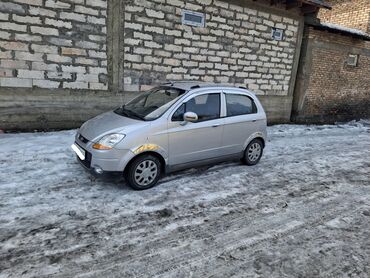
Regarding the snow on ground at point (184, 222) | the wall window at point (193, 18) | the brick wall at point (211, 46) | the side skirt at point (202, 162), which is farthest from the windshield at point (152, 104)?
the wall window at point (193, 18)

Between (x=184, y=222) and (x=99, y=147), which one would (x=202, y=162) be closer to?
(x=184, y=222)

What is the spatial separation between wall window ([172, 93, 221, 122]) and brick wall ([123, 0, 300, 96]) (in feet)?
12.8

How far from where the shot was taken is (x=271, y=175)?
19.5 feet

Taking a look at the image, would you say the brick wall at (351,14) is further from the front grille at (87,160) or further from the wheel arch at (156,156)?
the front grille at (87,160)

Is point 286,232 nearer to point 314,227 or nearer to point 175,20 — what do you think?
point 314,227

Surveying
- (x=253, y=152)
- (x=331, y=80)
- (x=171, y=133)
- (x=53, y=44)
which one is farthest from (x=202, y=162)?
(x=331, y=80)

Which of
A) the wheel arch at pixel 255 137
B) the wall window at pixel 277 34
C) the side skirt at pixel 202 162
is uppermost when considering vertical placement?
the wall window at pixel 277 34

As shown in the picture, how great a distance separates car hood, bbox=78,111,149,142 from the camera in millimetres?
4648

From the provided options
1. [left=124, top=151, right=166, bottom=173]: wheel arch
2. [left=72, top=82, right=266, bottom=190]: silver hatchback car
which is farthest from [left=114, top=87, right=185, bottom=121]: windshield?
[left=124, top=151, right=166, bottom=173]: wheel arch

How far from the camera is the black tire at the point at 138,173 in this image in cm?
465

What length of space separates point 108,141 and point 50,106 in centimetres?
417

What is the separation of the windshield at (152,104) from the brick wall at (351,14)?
1463cm

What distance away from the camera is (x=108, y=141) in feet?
14.9

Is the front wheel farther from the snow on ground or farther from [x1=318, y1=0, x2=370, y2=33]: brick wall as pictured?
[x1=318, y1=0, x2=370, y2=33]: brick wall
